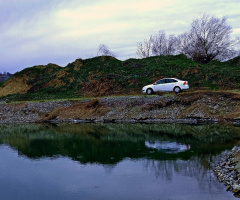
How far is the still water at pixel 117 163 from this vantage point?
37.4 ft

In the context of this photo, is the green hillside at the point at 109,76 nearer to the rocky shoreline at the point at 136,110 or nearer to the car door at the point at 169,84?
the rocky shoreline at the point at 136,110

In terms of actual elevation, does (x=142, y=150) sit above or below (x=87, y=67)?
below

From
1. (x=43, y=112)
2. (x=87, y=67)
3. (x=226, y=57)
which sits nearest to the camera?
(x=43, y=112)

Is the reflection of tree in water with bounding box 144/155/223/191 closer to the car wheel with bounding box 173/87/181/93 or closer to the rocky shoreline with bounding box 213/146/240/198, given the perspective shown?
the rocky shoreline with bounding box 213/146/240/198

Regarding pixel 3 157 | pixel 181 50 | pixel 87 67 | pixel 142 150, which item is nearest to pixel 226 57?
pixel 181 50

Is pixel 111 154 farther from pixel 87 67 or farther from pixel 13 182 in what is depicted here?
pixel 87 67

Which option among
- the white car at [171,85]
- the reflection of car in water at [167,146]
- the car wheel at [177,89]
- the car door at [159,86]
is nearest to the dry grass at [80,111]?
the car door at [159,86]

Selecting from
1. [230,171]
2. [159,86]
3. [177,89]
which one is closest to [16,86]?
[159,86]

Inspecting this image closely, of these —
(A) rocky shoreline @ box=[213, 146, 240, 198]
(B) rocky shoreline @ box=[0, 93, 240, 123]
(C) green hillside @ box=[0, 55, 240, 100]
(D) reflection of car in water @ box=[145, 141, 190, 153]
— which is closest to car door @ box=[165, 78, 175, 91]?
(B) rocky shoreline @ box=[0, 93, 240, 123]

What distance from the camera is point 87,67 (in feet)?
174

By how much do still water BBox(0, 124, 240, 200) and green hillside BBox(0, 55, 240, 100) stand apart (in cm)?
1663

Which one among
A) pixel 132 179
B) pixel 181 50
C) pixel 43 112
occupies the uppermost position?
pixel 181 50

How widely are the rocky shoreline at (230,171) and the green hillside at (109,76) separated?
85.9ft

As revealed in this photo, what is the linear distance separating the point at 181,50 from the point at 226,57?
15.7 m
